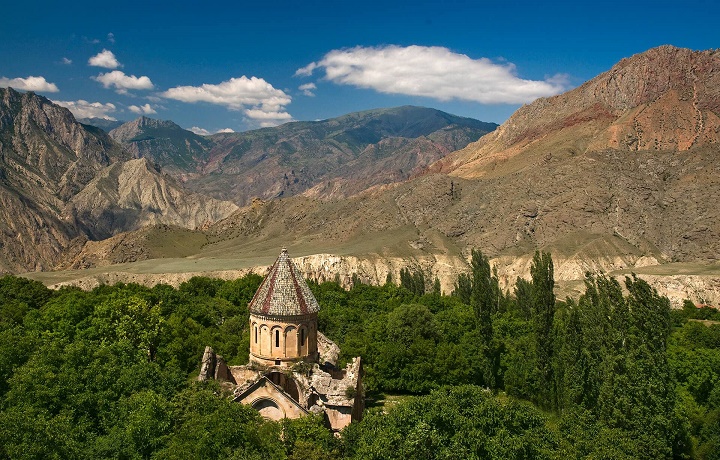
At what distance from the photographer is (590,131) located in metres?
182

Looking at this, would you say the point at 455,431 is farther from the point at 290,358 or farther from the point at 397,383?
the point at 397,383

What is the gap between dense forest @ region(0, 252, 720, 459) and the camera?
78.7ft

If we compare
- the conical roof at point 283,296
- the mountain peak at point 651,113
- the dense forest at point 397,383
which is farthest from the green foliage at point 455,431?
the mountain peak at point 651,113

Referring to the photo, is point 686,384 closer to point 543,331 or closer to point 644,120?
point 543,331

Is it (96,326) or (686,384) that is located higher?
(96,326)

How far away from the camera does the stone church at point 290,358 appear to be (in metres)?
30.4

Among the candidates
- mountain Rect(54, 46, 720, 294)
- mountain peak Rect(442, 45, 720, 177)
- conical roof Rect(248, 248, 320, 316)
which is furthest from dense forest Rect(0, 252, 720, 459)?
mountain peak Rect(442, 45, 720, 177)

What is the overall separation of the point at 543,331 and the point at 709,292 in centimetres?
7718

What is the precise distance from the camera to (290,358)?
106 ft

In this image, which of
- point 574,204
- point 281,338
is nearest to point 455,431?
point 281,338

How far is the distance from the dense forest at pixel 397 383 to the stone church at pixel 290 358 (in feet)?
7.92

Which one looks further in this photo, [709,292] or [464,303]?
[709,292]

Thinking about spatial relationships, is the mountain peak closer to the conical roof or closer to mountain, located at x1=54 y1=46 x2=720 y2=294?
mountain, located at x1=54 y1=46 x2=720 y2=294

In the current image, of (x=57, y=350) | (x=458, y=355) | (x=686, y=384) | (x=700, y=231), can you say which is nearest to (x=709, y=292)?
(x=700, y=231)
